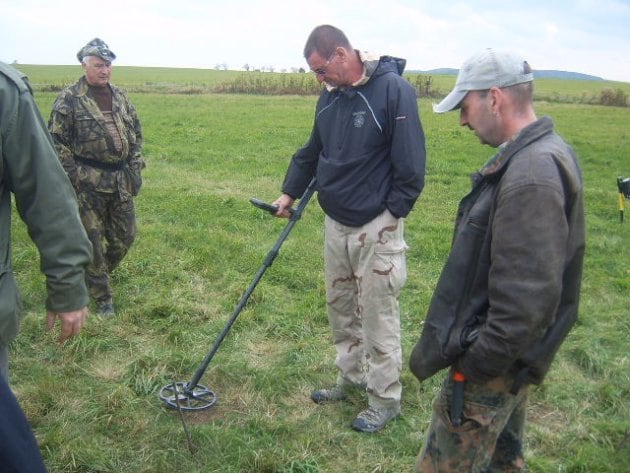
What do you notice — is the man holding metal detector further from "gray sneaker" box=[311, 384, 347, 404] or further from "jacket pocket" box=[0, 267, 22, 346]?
"jacket pocket" box=[0, 267, 22, 346]

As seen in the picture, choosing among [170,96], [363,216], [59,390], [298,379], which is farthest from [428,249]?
[170,96]

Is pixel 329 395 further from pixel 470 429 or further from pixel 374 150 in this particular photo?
pixel 470 429

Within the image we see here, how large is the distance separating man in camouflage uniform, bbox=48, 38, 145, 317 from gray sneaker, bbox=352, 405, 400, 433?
2776mm

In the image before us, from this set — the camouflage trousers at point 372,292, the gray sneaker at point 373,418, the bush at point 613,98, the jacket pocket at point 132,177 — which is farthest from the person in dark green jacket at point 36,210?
the bush at point 613,98

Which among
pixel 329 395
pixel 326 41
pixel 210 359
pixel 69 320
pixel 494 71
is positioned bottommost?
pixel 329 395

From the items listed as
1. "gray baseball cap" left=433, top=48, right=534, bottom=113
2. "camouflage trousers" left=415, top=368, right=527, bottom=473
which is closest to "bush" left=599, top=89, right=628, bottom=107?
"gray baseball cap" left=433, top=48, right=534, bottom=113

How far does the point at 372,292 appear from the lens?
3.92 metres

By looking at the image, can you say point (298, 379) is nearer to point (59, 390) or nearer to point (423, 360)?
point (59, 390)

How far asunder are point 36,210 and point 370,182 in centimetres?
200

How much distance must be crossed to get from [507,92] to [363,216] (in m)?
1.56

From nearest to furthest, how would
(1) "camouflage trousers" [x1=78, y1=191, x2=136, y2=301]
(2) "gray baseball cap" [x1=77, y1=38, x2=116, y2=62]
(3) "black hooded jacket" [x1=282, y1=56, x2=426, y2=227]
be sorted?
(3) "black hooded jacket" [x1=282, y1=56, x2=426, y2=227]
(2) "gray baseball cap" [x1=77, y1=38, x2=116, y2=62]
(1) "camouflage trousers" [x1=78, y1=191, x2=136, y2=301]

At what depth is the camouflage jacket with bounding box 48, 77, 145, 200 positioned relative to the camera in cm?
548

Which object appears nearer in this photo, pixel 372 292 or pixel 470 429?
pixel 470 429

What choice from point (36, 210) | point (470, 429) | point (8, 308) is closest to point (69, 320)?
point (8, 308)
